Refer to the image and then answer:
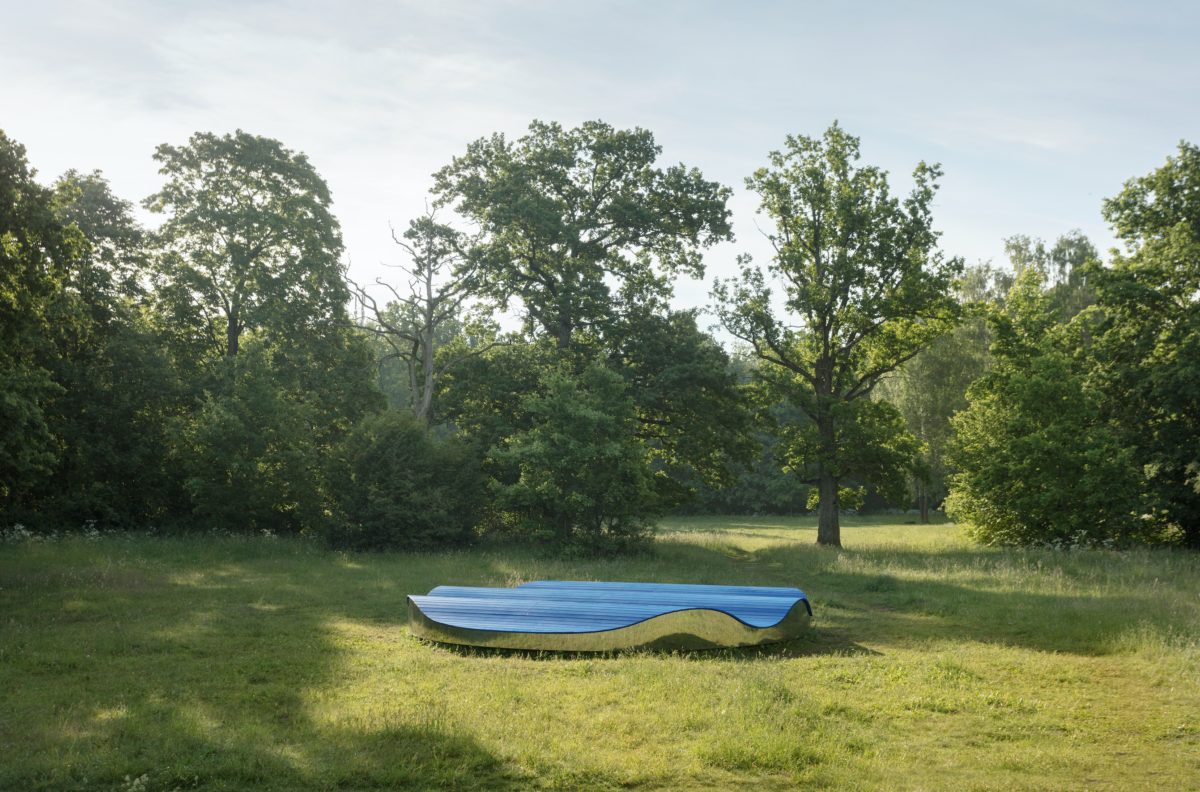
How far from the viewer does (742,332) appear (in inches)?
1262

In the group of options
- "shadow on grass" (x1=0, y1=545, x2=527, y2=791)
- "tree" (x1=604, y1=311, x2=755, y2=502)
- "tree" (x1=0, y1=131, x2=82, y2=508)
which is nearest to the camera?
"shadow on grass" (x1=0, y1=545, x2=527, y2=791)

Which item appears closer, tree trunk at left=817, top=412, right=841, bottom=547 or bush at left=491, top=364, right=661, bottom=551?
bush at left=491, top=364, right=661, bottom=551

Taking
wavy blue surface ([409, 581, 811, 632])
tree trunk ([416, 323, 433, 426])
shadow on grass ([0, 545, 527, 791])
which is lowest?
shadow on grass ([0, 545, 527, 791])

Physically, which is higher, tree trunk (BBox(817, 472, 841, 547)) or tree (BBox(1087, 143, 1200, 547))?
tree (BBox(1087, 143, 1200, 547))

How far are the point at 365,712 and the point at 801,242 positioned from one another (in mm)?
27787

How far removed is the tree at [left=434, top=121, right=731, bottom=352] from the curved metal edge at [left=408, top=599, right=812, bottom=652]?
793 inches

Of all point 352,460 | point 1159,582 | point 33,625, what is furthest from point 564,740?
point 352,460

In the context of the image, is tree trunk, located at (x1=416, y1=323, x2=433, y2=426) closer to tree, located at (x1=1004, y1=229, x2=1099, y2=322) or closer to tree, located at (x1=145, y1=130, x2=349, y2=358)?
tree, located at (x1=145, y1=130, x2=349, y2=358)

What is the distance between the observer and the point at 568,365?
30.1 meters

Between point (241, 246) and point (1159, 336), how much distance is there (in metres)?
33.8

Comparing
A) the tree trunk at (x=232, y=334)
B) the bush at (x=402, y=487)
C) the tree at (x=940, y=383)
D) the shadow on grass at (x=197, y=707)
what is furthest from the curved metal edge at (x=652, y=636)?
the tree at (x=940, y=383)

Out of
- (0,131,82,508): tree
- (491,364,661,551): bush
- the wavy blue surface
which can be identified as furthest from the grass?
(491,364,661,551): bush

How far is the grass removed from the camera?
266 inches

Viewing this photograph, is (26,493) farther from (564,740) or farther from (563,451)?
(564,740)
